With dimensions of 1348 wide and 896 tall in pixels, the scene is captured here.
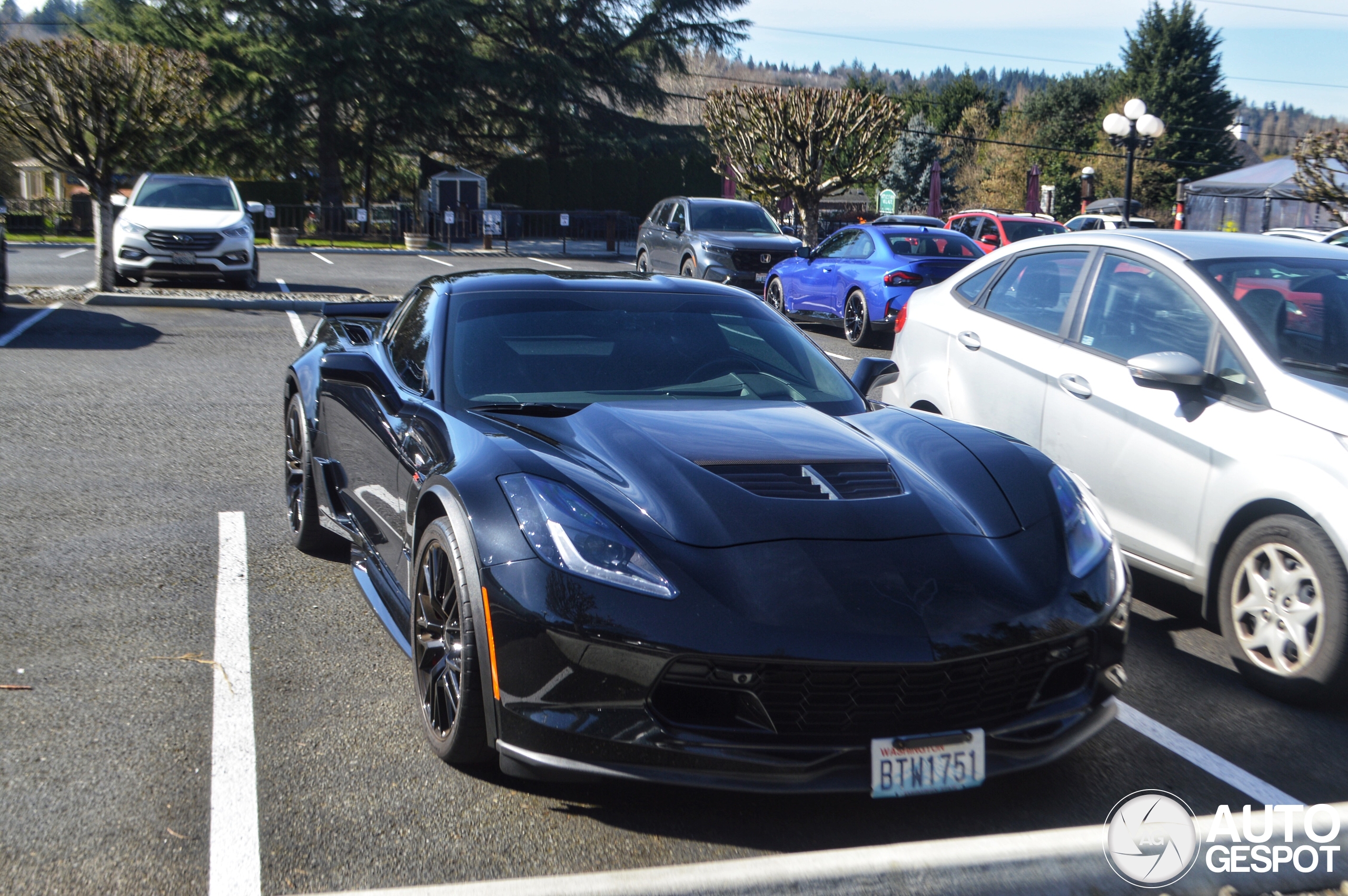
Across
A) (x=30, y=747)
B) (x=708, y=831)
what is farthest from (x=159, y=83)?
(x=708, y=831)

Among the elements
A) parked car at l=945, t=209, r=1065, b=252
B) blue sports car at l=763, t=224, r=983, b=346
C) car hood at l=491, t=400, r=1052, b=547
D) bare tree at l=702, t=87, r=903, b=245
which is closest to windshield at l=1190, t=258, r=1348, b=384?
car hood at l=491, t=400, r=1052, b=547

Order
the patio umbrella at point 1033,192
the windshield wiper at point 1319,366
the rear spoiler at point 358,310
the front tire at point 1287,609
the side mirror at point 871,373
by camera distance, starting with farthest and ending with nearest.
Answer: the patio umbrella at point 1033,192
the rear spoiler at point 358,310
the side mirror at point 871,373
the windshield wiper at point 1319,366
the front tire at point 1287,609

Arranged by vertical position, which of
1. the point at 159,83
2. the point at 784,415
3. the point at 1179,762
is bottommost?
the point at 1179,762

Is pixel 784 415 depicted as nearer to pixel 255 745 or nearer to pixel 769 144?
pixel 255 745

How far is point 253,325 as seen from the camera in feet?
47.0

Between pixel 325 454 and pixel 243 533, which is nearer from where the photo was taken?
pixel 325 454

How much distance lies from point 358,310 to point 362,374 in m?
1.98

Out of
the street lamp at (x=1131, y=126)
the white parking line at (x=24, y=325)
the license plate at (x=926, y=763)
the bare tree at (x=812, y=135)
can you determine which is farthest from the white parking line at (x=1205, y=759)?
the bare tree at (x=812, y=135)

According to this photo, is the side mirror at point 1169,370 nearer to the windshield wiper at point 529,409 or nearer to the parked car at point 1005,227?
the windshield wiper at point 529,409

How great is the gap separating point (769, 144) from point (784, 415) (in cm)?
3036

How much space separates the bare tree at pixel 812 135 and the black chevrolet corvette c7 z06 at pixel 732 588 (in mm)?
29046

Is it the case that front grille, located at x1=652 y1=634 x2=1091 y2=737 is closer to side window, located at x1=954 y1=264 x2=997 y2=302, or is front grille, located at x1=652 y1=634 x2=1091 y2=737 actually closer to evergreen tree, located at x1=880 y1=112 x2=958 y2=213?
side window, located at x1=954 y1=264 x2=997 y2=302

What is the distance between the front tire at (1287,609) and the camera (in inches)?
153

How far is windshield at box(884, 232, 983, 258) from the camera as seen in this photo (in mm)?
14125
